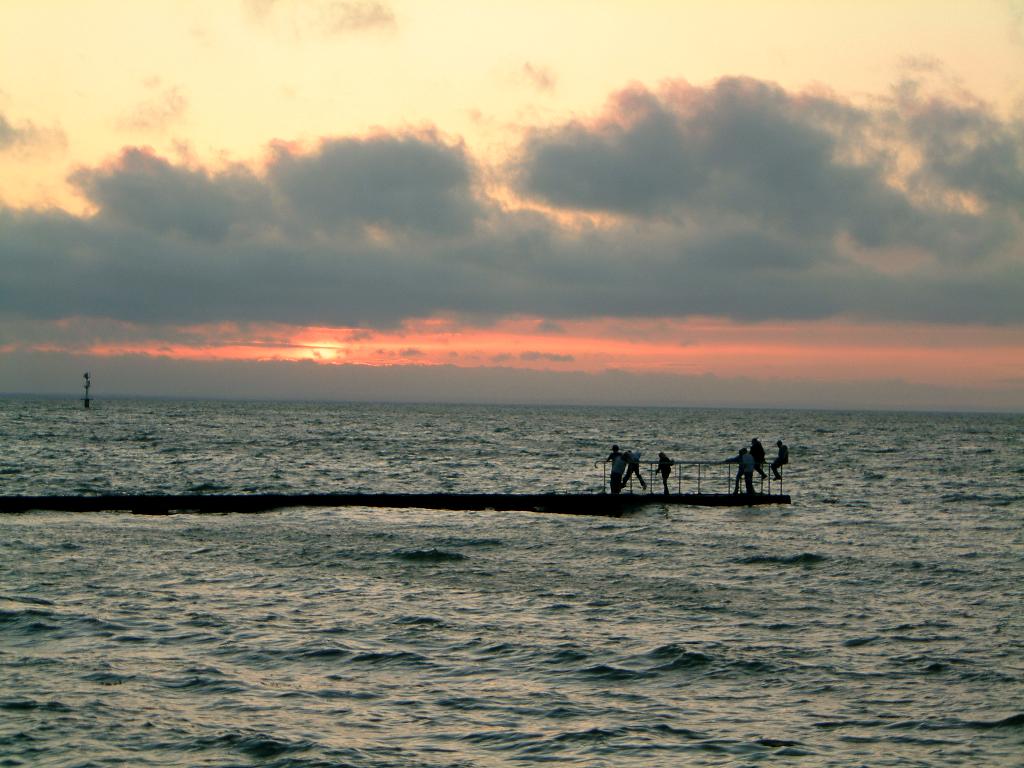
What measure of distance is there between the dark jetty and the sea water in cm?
60

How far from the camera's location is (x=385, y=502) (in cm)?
3728

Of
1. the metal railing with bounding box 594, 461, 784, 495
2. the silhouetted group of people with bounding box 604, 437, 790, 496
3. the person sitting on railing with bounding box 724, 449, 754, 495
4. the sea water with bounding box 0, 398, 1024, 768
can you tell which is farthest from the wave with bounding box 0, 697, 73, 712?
the metal railing with bounding box 594, 461, 784, 495

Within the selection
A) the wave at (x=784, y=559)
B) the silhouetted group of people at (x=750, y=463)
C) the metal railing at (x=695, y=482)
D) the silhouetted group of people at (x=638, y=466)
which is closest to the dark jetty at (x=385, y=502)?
the silhouetted group of people at (x=638, y=466)

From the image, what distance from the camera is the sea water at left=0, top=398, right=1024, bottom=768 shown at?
45.8 ft

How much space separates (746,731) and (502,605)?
8.49m

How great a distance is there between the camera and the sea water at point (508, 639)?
45.8 feet

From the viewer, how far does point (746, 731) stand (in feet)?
47.2

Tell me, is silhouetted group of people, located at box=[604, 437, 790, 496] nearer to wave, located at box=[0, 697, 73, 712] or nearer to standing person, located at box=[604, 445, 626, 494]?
standing person, located at box=[604, 445, 626, 494]

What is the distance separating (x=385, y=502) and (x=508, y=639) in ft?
62.0

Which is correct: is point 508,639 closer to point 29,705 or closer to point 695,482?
point 29,705

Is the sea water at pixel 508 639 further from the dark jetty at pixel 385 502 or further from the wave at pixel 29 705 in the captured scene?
the dark jetty at pixel 385 502

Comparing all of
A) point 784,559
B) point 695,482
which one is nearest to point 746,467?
point 784,559

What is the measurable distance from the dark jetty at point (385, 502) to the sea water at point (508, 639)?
0.60m

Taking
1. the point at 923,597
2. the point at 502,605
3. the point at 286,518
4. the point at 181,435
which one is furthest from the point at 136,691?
the point at 181,435
